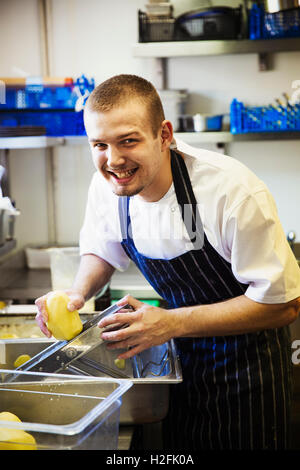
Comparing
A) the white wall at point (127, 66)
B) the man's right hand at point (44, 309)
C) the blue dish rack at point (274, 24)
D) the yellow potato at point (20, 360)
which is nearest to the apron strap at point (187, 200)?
the man's right hand at point (44, 309)

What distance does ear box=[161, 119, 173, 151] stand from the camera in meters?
1.28

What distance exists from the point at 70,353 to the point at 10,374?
18cm

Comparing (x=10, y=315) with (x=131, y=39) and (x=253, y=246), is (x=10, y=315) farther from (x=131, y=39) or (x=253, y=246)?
(x=131, y=39)

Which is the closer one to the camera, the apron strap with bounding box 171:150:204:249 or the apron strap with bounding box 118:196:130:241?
the apron strap with bounding box 171:150:204:249

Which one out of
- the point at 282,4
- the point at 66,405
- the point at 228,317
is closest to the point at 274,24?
the point at 282,4

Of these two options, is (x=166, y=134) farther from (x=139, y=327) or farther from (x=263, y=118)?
(x=263, y=118)

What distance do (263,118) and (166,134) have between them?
1440 mm

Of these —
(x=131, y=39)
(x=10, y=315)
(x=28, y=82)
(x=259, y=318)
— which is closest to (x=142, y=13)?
(x=131, y=39)

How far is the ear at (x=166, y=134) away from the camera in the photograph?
1283mm

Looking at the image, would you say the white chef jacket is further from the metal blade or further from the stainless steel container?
the stainless steel container

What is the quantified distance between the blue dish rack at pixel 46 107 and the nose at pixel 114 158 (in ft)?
4.37

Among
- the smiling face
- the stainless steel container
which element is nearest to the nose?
the smiling face

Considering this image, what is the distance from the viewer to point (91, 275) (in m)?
1.55

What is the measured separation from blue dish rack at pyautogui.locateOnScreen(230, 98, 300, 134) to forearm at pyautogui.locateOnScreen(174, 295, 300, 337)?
4.88 ft
